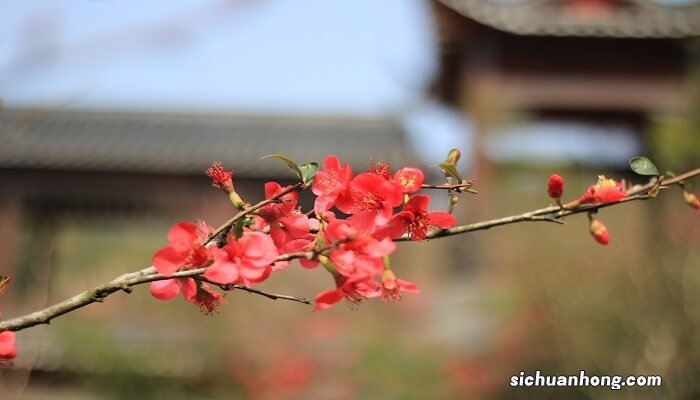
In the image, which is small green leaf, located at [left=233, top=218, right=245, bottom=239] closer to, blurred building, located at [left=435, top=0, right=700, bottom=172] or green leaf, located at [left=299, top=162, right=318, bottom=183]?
green leaf, located at [left=299, top=162, right=318, bottom=183]

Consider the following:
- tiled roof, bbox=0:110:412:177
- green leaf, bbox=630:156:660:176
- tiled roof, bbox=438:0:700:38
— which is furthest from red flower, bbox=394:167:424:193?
tiled roof, bbox=438:0:700:38

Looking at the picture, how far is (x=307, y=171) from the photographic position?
38.9 inches

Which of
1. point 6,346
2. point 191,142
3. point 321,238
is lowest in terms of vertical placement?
point 6,346

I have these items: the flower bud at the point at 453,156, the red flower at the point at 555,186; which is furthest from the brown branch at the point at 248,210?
the red flower at the point at 555,186

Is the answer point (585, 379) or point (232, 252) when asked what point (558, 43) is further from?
point (232, 252)

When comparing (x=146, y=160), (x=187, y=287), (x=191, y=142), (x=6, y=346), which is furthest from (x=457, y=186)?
(x=191, y=142)

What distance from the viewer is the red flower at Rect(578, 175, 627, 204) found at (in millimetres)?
1021

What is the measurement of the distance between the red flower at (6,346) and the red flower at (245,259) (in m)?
0.34

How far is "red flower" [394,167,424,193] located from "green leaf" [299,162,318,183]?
4.3 inches

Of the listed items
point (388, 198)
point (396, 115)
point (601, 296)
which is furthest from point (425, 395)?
point (396, 115)

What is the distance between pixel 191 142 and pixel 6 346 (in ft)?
33.9

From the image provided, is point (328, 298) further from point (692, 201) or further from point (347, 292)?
point (692, 201)

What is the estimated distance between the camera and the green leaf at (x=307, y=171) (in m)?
0.98

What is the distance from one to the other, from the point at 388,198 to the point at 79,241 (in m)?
16.8
